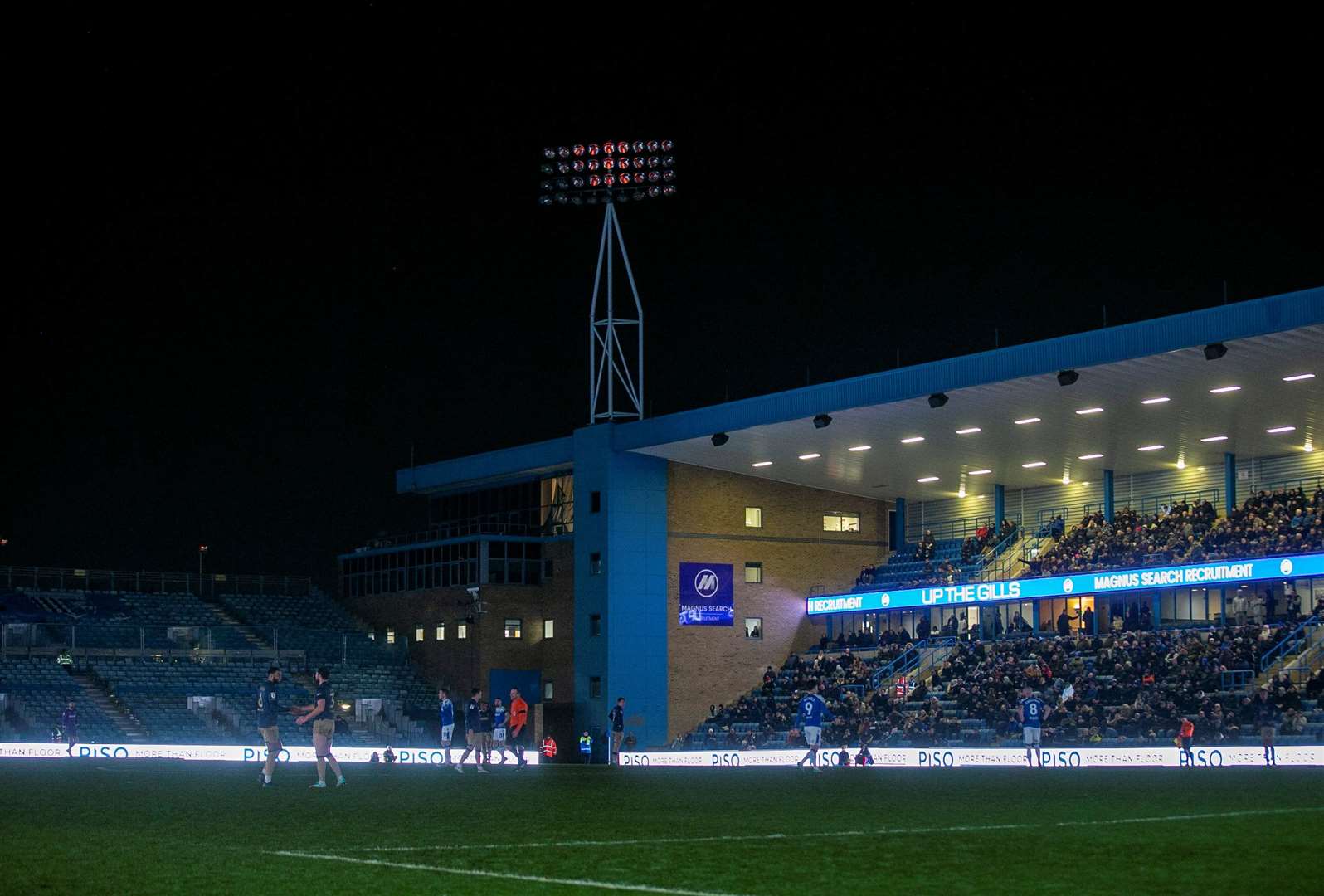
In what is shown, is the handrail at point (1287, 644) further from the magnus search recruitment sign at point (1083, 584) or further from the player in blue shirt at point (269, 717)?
the player in blue shirt at point (269, 717)

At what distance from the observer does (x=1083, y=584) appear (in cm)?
5275

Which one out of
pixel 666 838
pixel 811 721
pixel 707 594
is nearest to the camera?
pixel 666 838

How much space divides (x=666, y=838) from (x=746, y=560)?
4683 centimetres

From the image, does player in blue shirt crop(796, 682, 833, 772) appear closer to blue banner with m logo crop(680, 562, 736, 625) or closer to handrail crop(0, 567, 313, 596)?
blue banner with m logo crop(680, 562, 736, 625)

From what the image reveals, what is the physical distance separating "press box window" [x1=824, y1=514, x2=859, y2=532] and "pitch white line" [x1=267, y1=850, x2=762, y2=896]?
51.4 m

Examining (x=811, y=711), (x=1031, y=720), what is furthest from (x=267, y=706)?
(x=1031, y=720)

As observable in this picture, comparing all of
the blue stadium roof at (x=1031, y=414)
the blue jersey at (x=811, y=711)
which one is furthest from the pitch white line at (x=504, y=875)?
the blue stadium roof at (x=1031, y=414)

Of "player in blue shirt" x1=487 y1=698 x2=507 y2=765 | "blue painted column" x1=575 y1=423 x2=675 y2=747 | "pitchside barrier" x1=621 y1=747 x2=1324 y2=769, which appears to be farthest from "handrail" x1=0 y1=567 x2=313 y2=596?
"player in blue shirt" x1=487 y1=698 x2=507 y2=765

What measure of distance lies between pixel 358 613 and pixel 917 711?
2900 centimetres

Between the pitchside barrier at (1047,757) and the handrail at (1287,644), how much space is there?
5243 mm

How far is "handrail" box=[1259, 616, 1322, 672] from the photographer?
1738 inches

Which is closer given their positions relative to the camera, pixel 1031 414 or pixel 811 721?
pixel 811 721

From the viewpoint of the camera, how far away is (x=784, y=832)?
52.1 feet

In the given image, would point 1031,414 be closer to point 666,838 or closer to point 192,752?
point 192,752
